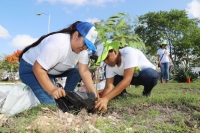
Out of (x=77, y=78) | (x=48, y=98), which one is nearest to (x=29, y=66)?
(x=48, y=98)

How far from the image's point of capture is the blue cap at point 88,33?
7.87 ft

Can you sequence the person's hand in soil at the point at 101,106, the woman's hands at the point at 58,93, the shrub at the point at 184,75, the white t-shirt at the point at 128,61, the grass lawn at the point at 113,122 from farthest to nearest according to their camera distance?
1. the shrub at the point at 184,75
2. the white t-shirt at the point at 128,61
3. the person's hand in soil at the point at 101,106
4. the woman's hands at the point at 58,93
5. the grass lawn at the point at 113,122

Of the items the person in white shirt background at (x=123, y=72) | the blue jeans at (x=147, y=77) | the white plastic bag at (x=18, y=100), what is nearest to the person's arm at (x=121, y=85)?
the person in white shirt background at (x=123, y=72)

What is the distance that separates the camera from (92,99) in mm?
2311

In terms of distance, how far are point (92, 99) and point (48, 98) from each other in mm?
991

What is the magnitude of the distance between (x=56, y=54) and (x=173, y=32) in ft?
99.7

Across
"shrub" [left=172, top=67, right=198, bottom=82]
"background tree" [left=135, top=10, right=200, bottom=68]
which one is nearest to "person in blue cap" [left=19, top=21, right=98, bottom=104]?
"shrub" [left=172, top=67, right=198, bottom=82]

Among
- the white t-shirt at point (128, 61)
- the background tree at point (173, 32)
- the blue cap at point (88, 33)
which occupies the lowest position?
the white t-shirt at point (128, 61)

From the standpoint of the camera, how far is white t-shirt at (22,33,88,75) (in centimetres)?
243

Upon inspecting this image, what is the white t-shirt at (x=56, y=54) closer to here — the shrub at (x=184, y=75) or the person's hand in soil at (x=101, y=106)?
the person's hand in soil at (x=101, y=106)

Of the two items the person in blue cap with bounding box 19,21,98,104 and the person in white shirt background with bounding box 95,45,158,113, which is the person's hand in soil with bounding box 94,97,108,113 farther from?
the person in blue cap with bounding box 19,21,98,104

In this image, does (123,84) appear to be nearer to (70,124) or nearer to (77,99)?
(77,99)

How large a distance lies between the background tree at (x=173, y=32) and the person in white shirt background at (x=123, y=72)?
26998mm

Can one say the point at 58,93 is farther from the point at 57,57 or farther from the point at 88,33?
the point at 88,33
